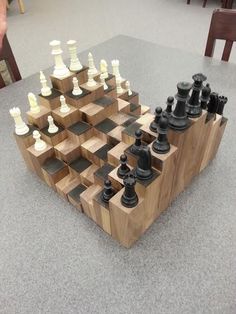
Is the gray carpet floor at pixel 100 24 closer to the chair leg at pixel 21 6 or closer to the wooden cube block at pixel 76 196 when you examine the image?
the chair leg at pixel 21 6

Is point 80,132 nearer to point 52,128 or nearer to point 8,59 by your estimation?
point 52,128

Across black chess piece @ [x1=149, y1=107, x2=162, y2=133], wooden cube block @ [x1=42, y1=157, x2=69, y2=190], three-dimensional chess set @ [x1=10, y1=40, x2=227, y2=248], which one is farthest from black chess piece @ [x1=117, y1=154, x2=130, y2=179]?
wooden cube block @ [x1=42, y1=157, x2=69, y2=190]

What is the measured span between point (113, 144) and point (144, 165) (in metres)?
0.21

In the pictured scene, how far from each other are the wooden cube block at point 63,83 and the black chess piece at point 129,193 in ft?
1.22

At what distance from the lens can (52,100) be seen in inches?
29.9

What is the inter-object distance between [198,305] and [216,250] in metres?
0.13

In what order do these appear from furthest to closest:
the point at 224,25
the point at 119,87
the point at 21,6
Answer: the point at 21,6 → the point at 224,25 → the point at 119,87

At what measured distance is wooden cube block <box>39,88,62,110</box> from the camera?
76 cm

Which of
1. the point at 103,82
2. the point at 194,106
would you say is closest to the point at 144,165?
the point at 194,106

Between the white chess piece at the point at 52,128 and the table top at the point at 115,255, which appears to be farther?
the white chess piece at the point at 52,128

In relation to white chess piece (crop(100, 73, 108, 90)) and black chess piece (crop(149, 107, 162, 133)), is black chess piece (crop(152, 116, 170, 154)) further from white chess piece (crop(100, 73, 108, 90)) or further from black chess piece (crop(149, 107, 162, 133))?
white chess piece (crop(100, 73, 108, 90))

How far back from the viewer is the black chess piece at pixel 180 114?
0.56 m

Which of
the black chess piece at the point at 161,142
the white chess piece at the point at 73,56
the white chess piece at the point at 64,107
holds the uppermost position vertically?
the white chess piece at the point at 73,56

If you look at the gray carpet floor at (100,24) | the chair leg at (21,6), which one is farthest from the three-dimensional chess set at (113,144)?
the chair leg at (21,6)
